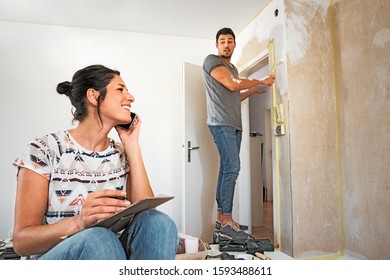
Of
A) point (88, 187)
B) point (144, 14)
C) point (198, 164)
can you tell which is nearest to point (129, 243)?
point (88, 187)

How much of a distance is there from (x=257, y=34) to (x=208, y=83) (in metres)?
0.33

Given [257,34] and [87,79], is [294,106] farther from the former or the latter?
[87,79]

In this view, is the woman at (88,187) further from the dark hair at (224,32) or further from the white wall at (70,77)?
the dark hair at (224,32)

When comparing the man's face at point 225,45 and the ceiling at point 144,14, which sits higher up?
the ceiling at point 144,14

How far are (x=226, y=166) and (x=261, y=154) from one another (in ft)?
0.94

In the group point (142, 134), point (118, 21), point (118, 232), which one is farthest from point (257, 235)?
point (118, 21)

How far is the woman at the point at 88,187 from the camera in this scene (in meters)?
0.69

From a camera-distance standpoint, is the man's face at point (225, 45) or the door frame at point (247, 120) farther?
the door frame at point (247, 120)

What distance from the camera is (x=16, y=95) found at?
3.53ft

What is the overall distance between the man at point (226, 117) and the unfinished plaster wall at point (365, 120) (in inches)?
15.2

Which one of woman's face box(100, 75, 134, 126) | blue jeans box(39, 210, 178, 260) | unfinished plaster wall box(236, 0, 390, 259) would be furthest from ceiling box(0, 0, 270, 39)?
blue jeans box(39, 210, 178, 260)

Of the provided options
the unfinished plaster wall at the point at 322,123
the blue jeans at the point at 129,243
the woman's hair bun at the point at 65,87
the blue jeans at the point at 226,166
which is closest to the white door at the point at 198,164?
the blue jeans at the point at 226,166

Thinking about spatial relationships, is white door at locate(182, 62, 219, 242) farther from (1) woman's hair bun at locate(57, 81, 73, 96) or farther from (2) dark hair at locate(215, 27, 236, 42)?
(1) woman's hair bun at locate(57, 81, 73, 96)

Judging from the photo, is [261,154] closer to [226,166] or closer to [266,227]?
[226,166]
